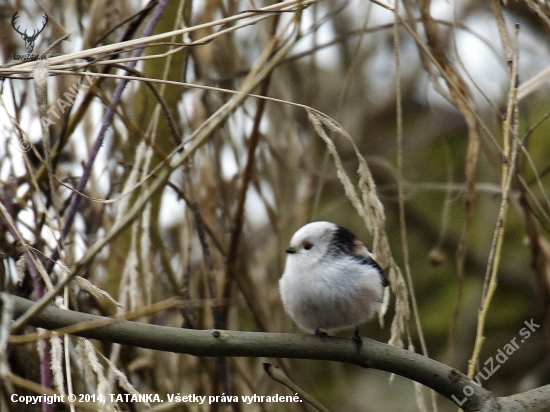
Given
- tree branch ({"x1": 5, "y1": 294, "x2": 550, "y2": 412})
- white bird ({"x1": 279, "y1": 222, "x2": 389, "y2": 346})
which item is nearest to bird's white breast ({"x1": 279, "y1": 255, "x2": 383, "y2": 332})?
white bird ({"x1": 279, "y1": 222, "x2": 389, "y2": 346})

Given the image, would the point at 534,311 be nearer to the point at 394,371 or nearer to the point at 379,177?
the point at 379,177

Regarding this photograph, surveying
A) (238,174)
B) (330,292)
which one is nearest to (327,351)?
(330,292)

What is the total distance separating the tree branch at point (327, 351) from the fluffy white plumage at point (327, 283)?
14.5 inches

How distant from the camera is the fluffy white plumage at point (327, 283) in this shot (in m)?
2.33

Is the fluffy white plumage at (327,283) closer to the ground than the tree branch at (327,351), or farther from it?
farther from it

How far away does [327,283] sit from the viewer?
7.68 ft

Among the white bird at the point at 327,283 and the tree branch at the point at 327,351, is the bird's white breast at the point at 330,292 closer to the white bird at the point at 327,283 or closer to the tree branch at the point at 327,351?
the white bird at the point at 327,283

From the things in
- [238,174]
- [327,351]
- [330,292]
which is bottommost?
[327,351]

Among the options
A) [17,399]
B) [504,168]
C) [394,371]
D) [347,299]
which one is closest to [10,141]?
[17,399]

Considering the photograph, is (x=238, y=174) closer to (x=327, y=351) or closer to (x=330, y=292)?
(x=330, y=292)

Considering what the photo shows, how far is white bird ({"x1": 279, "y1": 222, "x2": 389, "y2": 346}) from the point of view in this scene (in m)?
2.33

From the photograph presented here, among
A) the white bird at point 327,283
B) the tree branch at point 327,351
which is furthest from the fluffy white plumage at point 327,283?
the tree branch at point 327,351

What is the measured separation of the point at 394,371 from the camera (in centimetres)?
178

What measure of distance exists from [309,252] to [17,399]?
1149 mm
